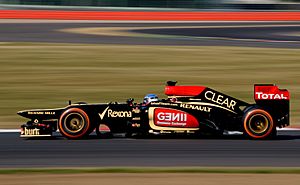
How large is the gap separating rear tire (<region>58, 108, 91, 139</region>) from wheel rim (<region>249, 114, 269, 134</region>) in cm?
282

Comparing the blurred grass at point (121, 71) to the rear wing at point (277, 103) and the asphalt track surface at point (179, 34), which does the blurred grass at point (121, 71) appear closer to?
the asphalt track surface at point (179, 34)

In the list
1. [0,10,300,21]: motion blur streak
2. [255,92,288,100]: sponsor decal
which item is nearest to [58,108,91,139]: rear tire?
[255,92,288,100]: sponsor decal

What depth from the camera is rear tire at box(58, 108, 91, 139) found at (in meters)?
12.7

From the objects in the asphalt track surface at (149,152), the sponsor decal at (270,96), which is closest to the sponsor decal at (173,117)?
the asphalt track surface at (149,152)

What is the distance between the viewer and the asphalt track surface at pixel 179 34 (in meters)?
37.9

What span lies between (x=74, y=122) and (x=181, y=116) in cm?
186

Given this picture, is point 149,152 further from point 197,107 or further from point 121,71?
point 121,71

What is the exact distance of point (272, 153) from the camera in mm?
11977

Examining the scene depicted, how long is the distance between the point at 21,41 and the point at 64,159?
26.6 metres

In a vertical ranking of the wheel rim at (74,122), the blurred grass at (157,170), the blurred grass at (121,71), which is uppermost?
the blurred grass at (121,71)

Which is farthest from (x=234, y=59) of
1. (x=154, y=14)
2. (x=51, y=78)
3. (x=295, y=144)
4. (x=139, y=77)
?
(x=154, y=14)

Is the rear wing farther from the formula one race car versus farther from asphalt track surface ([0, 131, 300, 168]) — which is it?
asphalt track surface ([0, 131, 300, 168])

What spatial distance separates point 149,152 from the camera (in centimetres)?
1200

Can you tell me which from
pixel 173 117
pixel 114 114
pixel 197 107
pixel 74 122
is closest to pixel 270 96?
pixel 197 107
